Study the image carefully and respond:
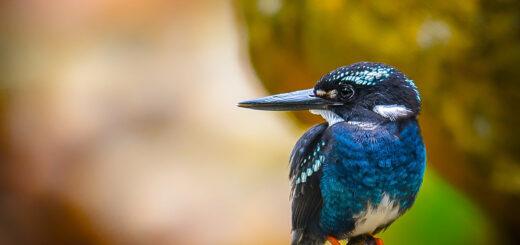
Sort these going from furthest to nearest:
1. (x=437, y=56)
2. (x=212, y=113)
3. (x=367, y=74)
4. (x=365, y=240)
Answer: (x=212, y=113) → (x=437, y=56) → (x=365, y=240) → (x=367, y=74)

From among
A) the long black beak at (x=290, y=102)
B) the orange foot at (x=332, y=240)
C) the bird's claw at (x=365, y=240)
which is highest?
the long black beak at (x=290, y=102)

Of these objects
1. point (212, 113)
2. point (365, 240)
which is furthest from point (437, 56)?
point (212, 113)

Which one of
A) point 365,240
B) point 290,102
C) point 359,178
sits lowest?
point 365,240

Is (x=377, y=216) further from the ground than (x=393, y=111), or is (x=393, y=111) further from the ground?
(x=393, y=111)

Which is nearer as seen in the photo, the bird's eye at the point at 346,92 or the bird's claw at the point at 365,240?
the bird's eye at the point at 346,92

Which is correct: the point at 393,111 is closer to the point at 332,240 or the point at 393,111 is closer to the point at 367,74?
the point at 367,74

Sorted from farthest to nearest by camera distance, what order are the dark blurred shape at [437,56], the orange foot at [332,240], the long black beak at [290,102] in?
the dark blurred shape at [437,56] → the orange foot at [332,240] → the long black beak at [290,102]

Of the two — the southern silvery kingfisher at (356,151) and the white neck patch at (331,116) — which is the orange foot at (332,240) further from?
the white neck patch at (331,116)

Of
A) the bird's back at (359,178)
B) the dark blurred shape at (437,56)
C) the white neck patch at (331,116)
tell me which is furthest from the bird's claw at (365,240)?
the dark blurred shape at (437,56)

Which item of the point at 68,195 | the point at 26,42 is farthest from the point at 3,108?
the point at 68,195
